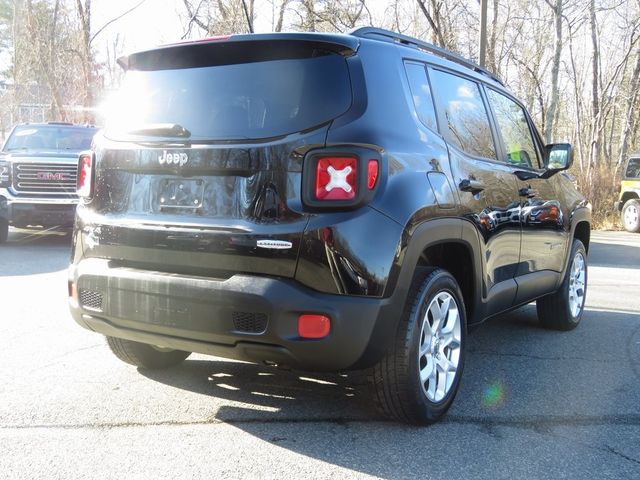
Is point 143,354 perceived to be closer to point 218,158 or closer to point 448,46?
point 218,158

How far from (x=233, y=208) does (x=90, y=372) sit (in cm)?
186

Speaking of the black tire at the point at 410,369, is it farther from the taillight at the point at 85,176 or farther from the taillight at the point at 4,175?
the taillight at the point at 4,175

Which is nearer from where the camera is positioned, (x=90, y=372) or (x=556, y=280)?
(x=90, y=372)

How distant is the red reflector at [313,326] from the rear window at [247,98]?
0.87 m

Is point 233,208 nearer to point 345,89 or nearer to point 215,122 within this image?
point 215,122

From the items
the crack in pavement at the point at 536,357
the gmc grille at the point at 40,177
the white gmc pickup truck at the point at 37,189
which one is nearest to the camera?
the crack in pavement at the point at 536,357

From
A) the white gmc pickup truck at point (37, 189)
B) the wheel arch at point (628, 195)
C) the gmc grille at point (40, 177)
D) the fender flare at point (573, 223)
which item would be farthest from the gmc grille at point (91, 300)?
the wheel arch at point (628, 195)

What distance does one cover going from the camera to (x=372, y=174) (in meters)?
2.99

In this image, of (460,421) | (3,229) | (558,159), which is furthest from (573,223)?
(3,229)

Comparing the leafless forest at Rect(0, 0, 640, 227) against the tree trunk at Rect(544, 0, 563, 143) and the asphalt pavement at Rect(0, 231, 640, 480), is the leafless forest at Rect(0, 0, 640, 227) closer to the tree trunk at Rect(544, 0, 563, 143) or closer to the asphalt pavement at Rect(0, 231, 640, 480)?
the tree trunk at Rect(544, 0, 563, 143)

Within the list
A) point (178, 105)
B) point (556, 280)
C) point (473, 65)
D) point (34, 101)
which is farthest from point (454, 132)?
point (34, 101)

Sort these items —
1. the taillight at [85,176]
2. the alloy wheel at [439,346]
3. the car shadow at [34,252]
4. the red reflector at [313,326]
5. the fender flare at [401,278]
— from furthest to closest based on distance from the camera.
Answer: the car shadow at [34,252]
the taillight at [85,176]
the alloy wheel at [439,346]
the fender flare at [401,278]
the red reflector at [313,326]

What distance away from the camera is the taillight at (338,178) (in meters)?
2.95

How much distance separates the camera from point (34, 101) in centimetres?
3114
